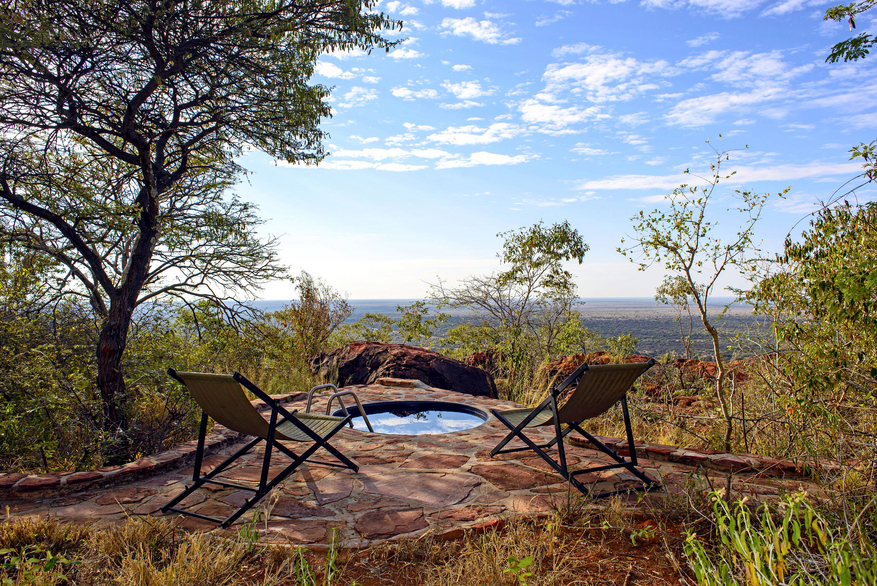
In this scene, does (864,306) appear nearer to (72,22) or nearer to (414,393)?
(414,393)

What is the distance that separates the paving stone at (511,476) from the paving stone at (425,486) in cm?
13

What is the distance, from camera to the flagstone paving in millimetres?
2934

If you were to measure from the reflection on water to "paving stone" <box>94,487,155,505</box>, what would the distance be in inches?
91.4

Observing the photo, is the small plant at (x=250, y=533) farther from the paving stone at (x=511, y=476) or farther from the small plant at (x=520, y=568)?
the paving stone at (x=511, y=476)

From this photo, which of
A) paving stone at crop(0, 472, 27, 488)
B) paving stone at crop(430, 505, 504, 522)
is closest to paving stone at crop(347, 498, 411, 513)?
paving stone at crop(430, 505, 504, 522)

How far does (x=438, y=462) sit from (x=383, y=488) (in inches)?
26.9

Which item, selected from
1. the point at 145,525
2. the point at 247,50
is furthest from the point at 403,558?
the point at 247,50

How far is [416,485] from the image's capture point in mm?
3529

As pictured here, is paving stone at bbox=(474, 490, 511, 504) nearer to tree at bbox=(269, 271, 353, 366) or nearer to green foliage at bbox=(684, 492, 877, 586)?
green foliage at bbox=(684, 492, 877, 586)

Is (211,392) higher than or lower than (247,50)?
lower

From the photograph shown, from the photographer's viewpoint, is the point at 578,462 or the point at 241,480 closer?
the point at 241,480

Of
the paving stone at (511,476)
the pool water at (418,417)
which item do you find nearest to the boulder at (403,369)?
the pool water at (418,417)

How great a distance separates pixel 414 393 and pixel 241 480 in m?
3.75

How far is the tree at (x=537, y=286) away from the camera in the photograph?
10352 millimetres
